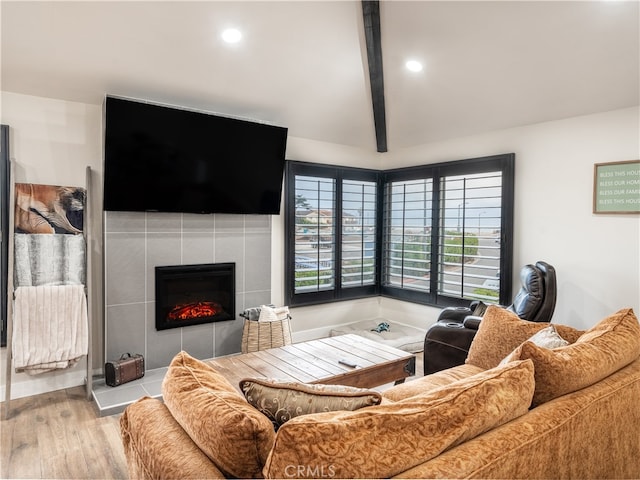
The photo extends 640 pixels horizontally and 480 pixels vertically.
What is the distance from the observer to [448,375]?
8.00 feet

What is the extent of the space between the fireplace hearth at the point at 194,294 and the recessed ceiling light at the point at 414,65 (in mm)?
2505

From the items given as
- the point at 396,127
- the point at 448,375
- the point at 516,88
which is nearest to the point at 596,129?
the point at 516,88

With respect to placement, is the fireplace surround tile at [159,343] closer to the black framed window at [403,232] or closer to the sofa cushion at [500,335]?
the black framed window at [403,232]

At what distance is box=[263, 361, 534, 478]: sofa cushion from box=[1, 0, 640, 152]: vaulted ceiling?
2.79 metres

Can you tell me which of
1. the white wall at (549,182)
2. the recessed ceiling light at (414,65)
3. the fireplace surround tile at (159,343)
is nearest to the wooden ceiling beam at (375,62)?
the recessed ceiling light at (414,65)

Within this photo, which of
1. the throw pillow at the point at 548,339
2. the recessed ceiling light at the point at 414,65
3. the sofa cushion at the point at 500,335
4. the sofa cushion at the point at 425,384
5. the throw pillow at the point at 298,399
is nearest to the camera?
the throw pillow at the point at 298,399

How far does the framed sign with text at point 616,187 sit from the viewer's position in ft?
11.0

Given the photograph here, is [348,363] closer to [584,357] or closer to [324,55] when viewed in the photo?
[584,357]

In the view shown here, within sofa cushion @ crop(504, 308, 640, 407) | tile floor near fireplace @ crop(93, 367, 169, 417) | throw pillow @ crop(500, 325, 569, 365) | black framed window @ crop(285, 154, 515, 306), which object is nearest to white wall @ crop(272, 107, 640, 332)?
black framed window @ crop(285, 154, 515, 306)

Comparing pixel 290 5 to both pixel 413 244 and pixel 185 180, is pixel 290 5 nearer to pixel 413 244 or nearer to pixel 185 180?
pixel 185 180

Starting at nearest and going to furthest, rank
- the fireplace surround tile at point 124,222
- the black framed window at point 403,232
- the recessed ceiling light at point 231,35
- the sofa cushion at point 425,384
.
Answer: the sofa cushion at point 425,384 < the recessed ceiling light at point 231,35 < the fireplace surround tile at point 124,222 < the black framed window at point 403,232

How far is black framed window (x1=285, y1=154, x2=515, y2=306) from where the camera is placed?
4.31 metres

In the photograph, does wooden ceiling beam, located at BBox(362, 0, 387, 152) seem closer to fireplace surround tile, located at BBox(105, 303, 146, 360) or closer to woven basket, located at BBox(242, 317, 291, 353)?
woven basket, located at BBox(242, 317, 291, 353)

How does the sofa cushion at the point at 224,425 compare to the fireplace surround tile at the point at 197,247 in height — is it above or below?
below
